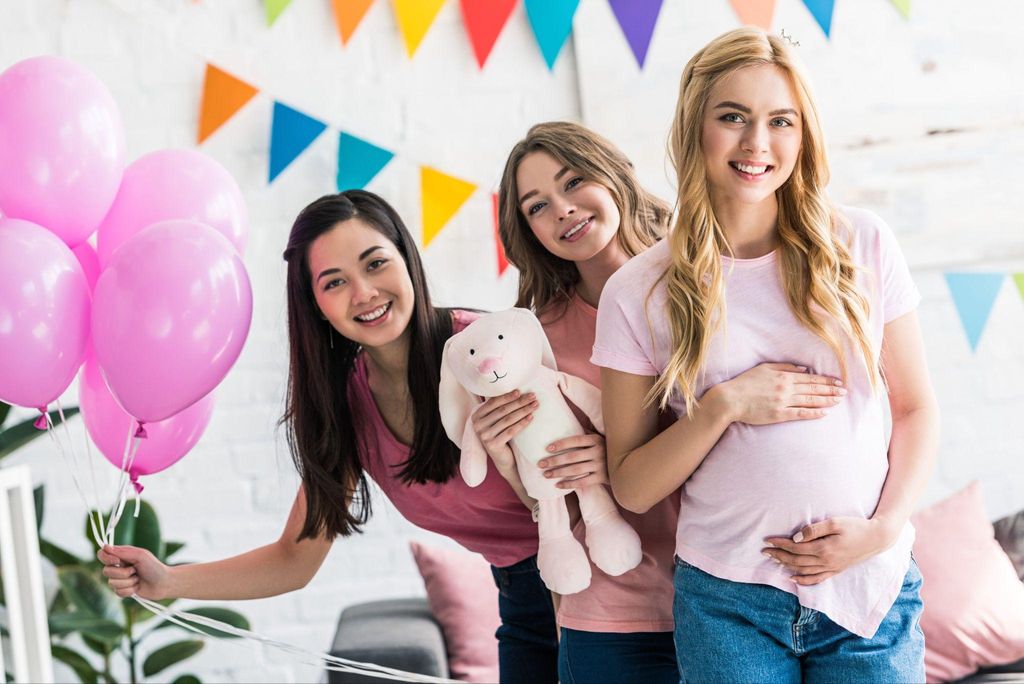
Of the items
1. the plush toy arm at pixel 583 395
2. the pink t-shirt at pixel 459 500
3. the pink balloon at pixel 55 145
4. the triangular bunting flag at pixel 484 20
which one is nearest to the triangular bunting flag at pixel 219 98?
the triangular bunting flag at pixel 484 20

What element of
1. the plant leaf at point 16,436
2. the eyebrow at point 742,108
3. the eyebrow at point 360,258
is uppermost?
the eyebrow at point 742,108

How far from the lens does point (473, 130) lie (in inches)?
101

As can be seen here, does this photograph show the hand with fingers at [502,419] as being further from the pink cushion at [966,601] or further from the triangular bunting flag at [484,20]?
the triangular bunting flag at [484,20]

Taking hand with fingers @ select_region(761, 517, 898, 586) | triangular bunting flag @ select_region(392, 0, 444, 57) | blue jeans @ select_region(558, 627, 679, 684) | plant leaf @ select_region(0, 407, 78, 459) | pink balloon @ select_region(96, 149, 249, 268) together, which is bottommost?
blue jeans @ select_region(558, 627, 679, 684)

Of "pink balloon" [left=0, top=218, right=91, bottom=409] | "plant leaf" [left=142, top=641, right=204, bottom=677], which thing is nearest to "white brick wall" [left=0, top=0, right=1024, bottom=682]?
"plant leaf" [left=142, top=641, right=204, bottom=677]

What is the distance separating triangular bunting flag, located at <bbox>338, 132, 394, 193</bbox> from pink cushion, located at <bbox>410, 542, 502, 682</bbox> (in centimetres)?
93

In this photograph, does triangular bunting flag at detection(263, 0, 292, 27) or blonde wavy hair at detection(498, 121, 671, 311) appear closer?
blonde wavy hair at detection(498, 121, 671, 311)

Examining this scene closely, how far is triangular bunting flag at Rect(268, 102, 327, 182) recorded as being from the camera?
8.27ft

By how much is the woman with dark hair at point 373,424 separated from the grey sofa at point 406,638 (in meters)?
0.48

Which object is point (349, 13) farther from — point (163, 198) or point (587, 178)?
point (587, 178)

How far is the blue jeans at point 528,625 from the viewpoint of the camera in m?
1.60

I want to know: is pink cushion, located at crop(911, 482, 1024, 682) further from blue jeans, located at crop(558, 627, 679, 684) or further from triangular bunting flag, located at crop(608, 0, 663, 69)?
triangular bunting flag, located at crop(608, 0, 663, 69)

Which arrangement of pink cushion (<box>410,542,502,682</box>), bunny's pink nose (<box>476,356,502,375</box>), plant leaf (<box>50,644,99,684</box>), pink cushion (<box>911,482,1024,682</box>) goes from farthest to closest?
plant leaf (<box>50,644,99,684</box>) < pink cushion (<box>410,542,502,682</box>) < pink cushion (<box>911,482,1024,682</box>) < bunny's pink nose (<box>476,356,502,375</box>)

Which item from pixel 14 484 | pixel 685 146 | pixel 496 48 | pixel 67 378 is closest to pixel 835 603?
pixel 685 146
